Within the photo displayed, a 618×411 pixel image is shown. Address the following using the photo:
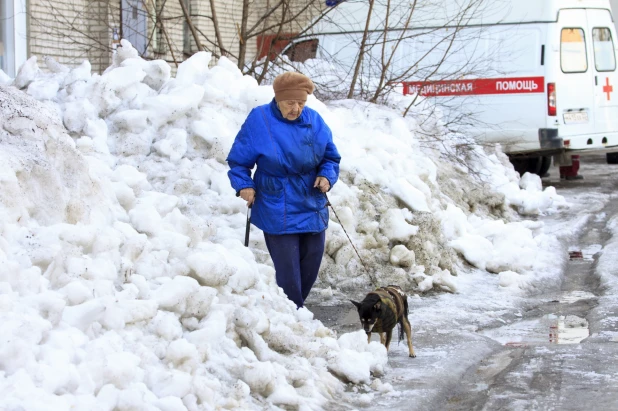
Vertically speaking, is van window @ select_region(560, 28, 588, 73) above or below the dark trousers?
above

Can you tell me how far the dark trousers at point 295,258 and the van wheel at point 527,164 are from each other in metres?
10.4

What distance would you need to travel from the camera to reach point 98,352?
414cm

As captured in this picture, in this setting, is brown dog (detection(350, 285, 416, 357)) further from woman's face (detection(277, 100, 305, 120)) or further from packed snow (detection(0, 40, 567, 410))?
woman's face (detection(277, 100, 305, 120))

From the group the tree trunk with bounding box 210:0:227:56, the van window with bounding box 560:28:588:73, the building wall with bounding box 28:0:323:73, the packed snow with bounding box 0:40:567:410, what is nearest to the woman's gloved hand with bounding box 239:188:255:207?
the packed snow with bounding box 0:40:567:410

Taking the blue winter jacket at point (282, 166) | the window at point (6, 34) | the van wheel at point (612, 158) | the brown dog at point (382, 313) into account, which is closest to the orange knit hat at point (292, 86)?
the blue winter jacket at point (282, 166)

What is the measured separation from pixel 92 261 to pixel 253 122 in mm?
1531

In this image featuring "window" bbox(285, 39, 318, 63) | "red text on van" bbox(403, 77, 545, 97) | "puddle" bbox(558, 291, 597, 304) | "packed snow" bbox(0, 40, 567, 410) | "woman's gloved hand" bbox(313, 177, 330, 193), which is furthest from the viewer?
"red text on van" bbox(403, 77, 545, 97)

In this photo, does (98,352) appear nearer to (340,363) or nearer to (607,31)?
(340,363)

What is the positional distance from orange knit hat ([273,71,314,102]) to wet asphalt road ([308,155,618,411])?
1615 millimetres

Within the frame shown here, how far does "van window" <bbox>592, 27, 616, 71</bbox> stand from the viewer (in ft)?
49.3

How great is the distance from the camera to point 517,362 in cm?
575

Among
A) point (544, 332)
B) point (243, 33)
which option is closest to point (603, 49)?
point (243, 33)

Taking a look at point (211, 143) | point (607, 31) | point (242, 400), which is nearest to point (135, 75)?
point (211, 143)

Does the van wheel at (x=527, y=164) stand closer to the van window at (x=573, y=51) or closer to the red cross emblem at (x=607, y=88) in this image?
the red cross emblem at (x=607, y=88)
